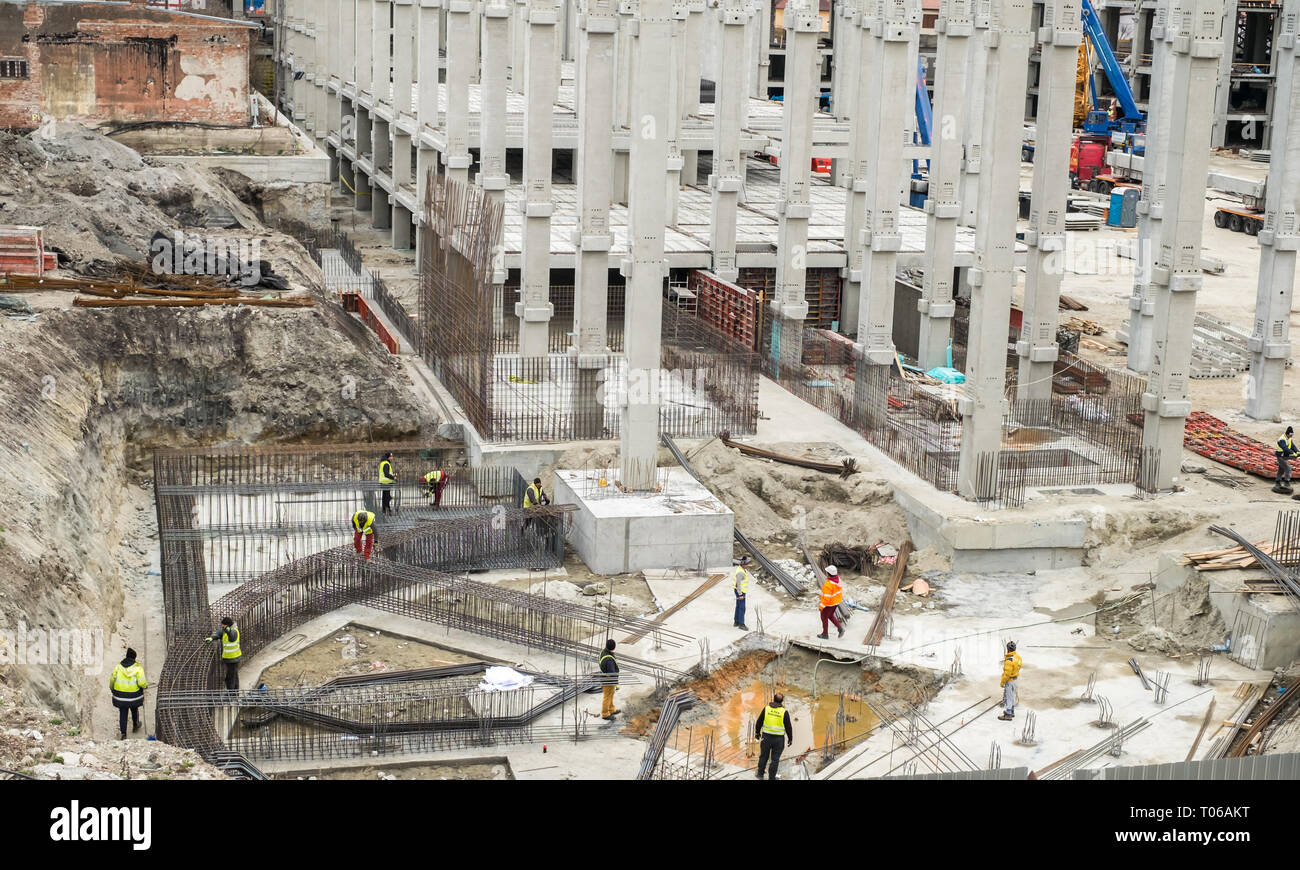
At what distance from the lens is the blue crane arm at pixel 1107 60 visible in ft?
226

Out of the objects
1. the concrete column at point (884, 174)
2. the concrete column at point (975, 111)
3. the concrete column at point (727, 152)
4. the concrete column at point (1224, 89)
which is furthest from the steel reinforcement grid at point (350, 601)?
the concrete column at point (1224, 89)

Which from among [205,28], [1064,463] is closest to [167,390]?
[1064,463]

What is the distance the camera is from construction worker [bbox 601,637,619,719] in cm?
2028

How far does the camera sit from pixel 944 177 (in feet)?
119

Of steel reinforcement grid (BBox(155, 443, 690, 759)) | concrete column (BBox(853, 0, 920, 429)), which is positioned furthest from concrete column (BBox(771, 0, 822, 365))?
steel reinforcement grid (BBox(155, 443, 690, 759))

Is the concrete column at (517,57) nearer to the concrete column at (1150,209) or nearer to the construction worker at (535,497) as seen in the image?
the concrete column at (1150,209)

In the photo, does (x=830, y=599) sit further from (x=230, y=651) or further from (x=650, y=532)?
(x=230, y=651)

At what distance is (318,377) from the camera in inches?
1204

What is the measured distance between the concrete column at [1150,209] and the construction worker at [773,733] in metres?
17.8

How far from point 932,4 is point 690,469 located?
212 feet

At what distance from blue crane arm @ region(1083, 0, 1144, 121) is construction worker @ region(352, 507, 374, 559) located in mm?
51830

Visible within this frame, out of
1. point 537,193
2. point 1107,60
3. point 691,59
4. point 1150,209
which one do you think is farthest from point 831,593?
point 1107,60

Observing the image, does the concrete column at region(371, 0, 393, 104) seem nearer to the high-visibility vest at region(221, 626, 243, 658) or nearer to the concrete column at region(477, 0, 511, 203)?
the concrete column at region(477, 0, 511, 203)

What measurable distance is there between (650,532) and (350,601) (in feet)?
14.5
